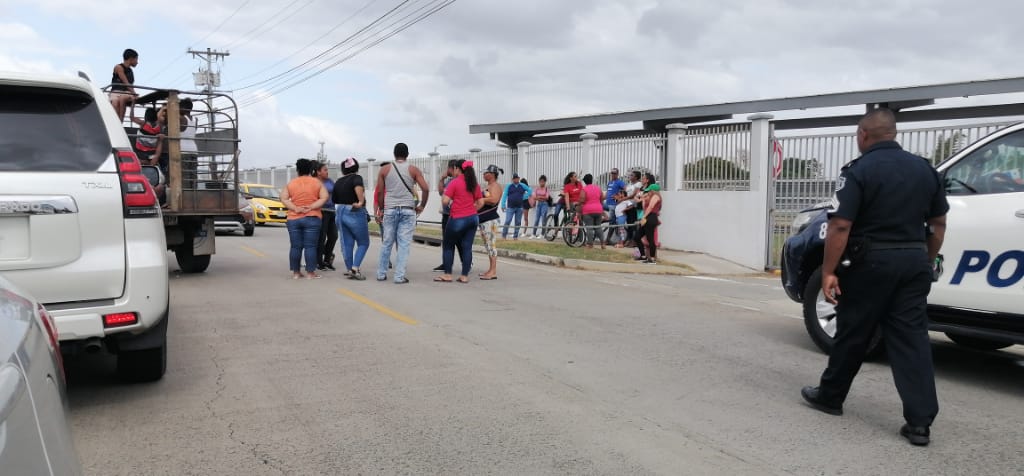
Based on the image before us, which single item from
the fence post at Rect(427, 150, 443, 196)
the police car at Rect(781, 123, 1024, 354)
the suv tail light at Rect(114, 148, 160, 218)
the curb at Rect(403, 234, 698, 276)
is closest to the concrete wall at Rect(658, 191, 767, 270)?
the curb at Rect(403, 234, 698, 276)

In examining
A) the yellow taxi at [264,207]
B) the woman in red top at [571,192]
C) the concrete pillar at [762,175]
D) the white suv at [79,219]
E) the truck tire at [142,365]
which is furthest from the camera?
the yellow taxi at [264,207]

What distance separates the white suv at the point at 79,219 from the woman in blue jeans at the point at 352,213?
247 inches

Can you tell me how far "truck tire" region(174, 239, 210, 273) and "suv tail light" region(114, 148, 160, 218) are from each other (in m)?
7.04

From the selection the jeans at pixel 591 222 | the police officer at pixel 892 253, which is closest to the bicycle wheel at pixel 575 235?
→ the jeans at pixel 591 222

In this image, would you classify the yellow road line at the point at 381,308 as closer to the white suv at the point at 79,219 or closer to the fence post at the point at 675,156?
the white suv at the point at 79,219

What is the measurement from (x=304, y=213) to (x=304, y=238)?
361 mm

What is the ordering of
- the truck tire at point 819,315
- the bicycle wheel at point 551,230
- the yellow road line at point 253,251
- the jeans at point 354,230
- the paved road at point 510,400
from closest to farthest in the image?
the paved road at point 510,400 < the truck tire at point 819,315 < the jeans at point 354,230 < the yellow road line at point 253,251 < the bicycle wheel at point 551,230

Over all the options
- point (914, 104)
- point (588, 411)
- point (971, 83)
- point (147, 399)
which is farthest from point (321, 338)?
point (914, 104)

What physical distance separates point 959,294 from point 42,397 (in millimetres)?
5755

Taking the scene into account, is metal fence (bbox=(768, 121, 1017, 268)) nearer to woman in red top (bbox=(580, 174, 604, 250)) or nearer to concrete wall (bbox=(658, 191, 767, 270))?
concrete wall (bbox=(658, 191, 767, 270))

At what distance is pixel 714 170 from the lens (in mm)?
17234

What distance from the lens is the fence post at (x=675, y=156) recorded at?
18.1m

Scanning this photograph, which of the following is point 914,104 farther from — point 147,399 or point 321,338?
point 147,399

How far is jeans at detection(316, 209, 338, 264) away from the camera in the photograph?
12.6m
